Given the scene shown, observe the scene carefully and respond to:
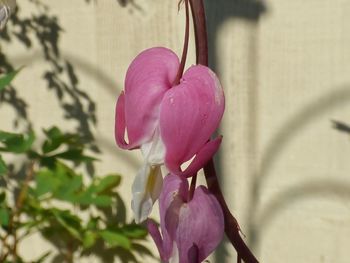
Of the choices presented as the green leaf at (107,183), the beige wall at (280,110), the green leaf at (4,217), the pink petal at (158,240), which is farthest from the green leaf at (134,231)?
the pink petal at (158,240)

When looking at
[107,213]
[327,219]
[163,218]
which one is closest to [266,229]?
[327,219]

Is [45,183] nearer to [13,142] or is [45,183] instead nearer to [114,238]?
[114,238]

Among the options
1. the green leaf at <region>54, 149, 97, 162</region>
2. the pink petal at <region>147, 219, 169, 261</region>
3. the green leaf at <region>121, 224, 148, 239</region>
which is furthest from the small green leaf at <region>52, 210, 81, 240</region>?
the pink petal at <region>147, 219, 169, 261</region>

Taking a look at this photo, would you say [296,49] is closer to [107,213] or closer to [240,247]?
[107,213]

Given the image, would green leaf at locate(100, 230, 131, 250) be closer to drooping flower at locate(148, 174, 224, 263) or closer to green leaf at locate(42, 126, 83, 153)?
green leaf at locate(42, 126, 83, 153)

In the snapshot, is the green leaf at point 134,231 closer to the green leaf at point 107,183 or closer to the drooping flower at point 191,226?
the green leaf at point 107,183

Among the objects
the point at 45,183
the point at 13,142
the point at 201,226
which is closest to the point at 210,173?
the point at 201,226
